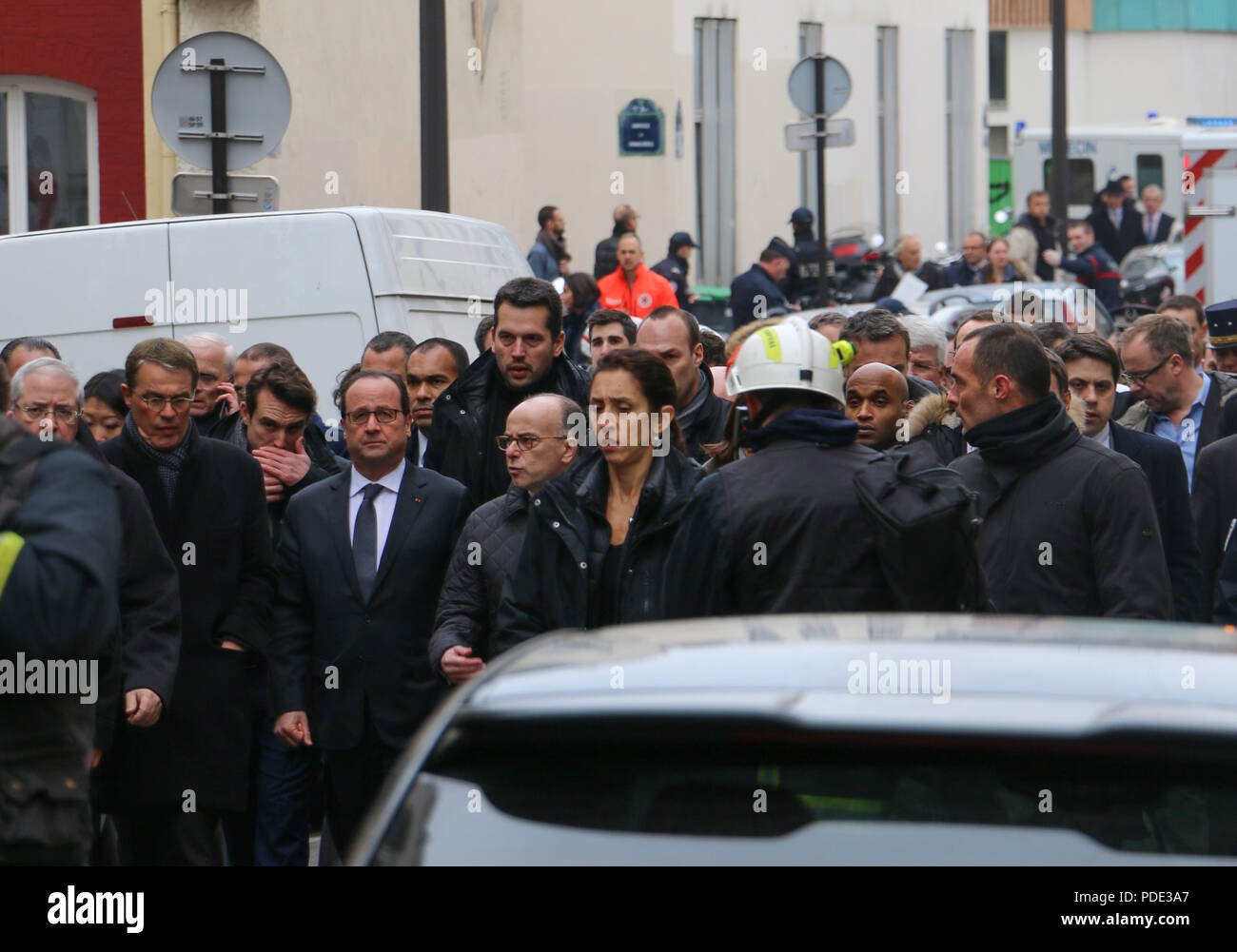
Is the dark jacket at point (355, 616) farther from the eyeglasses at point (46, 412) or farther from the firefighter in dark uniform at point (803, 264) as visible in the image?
the firefighter in dark uniform at point (803, 264)

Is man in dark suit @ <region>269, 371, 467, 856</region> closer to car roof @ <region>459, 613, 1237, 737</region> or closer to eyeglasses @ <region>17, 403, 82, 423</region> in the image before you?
eyeglasses @ <region>17, 403, 82, 423</region>

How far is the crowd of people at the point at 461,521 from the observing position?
16.4 ft

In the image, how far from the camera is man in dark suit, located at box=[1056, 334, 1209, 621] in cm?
678

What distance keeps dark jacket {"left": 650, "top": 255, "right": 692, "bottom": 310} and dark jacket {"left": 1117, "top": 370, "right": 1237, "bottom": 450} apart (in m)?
14.5

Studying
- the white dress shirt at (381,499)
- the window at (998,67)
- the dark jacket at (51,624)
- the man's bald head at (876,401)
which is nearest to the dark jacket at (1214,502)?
the man's bald head at (876,401)

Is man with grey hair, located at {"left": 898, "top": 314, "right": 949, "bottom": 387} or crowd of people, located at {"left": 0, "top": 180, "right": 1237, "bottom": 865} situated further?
man with grey hair, located at {"left": 898, "top": 314, "right": 949, "bottom": 387}

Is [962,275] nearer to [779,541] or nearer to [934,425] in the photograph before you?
[934,425]

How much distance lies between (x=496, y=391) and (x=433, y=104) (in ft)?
19.7

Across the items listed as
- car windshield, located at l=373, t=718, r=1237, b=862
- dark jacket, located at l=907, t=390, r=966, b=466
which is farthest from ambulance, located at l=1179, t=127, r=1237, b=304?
car windshield, located at l=373, t=718, r=1237, b=862

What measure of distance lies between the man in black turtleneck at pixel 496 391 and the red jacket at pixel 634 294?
10.3 metres

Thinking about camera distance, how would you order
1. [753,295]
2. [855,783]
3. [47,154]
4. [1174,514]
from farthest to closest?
1. [47,154]
2. [753,295]
3. [1174,514]
4. [855,783]

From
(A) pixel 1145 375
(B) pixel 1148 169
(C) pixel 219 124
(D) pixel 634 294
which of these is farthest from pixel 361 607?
(B) pixel 1148 169

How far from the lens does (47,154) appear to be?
20125mm
